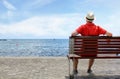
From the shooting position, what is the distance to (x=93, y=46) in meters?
10.8

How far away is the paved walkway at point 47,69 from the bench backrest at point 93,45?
2.59 ft

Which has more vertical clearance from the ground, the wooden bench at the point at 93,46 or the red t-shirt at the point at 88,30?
the red t-shirt at the point at 88,30

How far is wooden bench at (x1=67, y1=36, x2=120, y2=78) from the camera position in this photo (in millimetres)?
10750

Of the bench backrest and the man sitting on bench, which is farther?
the man sitting on bench

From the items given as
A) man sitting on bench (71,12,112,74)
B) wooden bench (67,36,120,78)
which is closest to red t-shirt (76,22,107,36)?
man sitting on bench (71,12,112,74)

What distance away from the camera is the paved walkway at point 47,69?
11.4m

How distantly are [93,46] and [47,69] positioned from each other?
2630 millimetres

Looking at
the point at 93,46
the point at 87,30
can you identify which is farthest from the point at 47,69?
the point at 93,46

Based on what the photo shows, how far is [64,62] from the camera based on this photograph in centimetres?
1515

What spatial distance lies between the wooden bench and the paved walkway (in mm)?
725

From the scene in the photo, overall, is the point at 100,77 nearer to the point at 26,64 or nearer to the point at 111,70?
the point at 111,70

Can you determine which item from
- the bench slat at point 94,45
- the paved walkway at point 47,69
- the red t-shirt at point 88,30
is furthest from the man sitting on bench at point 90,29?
the paved walkway at point 47,69

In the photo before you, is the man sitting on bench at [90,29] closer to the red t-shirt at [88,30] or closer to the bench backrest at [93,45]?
the red t-shirt at [88,30]

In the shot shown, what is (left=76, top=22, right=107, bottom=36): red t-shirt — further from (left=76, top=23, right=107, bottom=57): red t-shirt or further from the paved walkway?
the paved walkway
